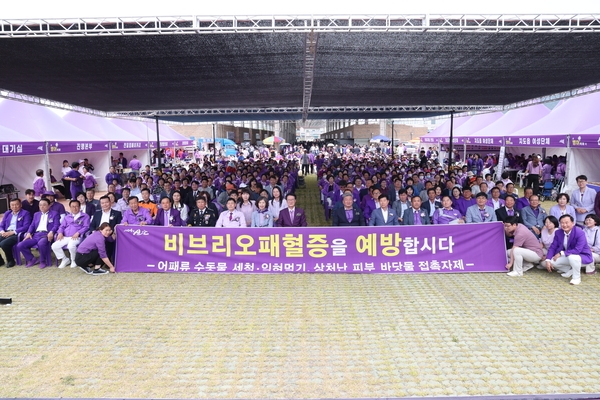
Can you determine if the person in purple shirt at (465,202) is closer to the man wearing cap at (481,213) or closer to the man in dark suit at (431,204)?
the man in dark suit at (431,204)

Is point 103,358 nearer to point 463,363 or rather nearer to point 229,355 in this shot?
point 229,355

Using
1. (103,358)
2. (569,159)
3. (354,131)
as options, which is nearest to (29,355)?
(103,358)

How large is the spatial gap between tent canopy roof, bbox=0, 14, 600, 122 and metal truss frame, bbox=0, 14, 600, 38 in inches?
12.4

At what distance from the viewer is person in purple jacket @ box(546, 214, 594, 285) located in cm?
666

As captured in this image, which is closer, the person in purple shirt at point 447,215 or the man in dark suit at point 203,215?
the man in dark suit at point 203,215

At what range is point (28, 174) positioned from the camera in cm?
1600

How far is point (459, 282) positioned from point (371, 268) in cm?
141

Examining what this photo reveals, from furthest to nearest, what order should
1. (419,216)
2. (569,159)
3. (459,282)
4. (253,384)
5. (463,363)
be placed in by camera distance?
1. (569,159)
2. (419,216)
3. (459,282)
4. (463,363)
5. (253,384)

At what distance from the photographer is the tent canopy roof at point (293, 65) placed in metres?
8.23

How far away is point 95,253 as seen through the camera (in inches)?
291

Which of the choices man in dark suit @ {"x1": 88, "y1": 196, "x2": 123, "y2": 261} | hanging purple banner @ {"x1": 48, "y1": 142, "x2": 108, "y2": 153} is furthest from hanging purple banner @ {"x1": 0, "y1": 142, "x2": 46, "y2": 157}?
man in dark suit @ {"x1": 88, "y1": 196, "x2": 123, "y2": 261}

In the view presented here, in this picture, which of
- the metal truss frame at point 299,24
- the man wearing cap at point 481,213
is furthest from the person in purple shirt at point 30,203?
the man wearing cap at point 481,213

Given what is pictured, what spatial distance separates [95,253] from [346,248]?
4.35m

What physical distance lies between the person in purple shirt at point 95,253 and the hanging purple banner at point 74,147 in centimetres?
951
